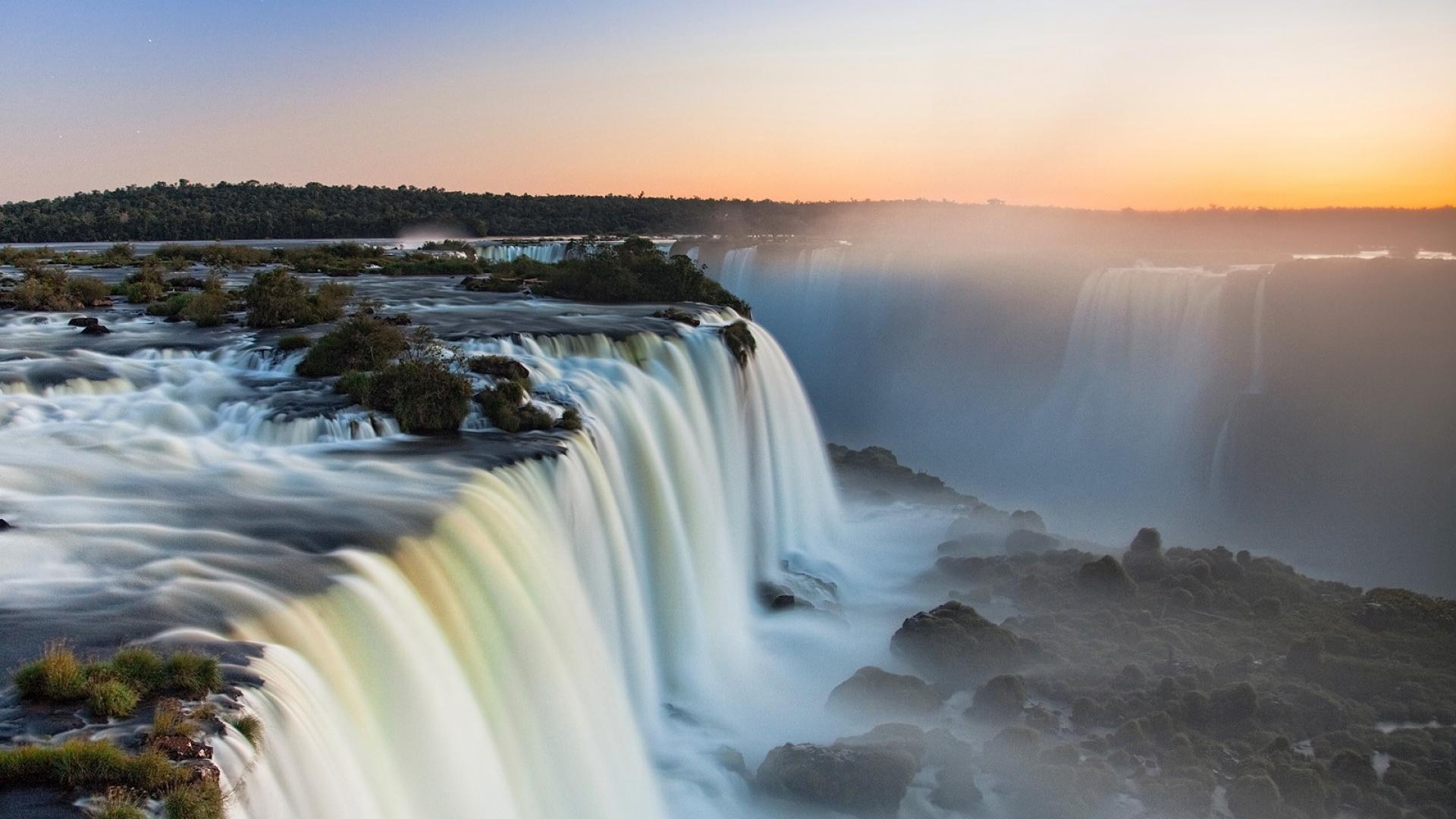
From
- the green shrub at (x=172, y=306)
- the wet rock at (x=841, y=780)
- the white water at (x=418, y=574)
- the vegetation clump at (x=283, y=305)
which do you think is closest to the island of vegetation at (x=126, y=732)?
the white water at (x=418, y=574)

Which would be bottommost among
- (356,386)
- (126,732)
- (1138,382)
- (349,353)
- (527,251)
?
(126,732)

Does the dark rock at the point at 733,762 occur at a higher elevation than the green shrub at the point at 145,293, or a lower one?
lower

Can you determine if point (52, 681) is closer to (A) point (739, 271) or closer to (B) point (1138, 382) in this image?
(B) point (1138, 382)

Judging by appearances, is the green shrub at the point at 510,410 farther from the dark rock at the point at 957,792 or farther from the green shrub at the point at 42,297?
the green shrub at the point at 42,297

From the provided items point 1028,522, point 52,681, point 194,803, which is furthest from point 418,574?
point 1028,522

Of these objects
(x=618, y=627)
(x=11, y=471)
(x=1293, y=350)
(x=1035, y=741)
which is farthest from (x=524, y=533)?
(x=1293, y=350)

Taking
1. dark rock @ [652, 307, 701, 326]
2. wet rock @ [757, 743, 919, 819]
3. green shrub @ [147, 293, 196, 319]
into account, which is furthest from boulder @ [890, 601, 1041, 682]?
green shrub @ [147, 293, 196, 319]

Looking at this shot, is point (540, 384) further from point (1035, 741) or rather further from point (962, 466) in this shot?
point (962, 466)
